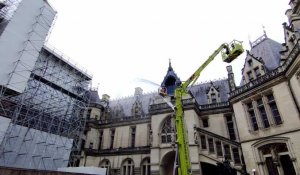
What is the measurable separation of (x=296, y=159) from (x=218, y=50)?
33.3ft

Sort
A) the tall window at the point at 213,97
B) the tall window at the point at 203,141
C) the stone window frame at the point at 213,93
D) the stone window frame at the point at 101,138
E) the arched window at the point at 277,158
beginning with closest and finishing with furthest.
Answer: the arched window at the point at 277,158, the tall window at the point at 203,141, the stone window frame at the point at 213,93, the tall window at the point at 213,97, the stone window frame at the point at 101,138

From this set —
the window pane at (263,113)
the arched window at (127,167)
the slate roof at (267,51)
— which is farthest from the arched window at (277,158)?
the arched window at (127,167)

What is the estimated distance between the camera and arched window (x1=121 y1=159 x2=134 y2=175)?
26822 mm

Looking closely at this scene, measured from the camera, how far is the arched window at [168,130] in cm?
2381

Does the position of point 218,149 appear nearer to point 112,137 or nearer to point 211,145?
point 211,145

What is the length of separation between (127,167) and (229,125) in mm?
14004

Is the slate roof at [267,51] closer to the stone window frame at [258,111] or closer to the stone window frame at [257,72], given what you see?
the stone window frame at [257,72]

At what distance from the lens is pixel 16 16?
21375 mm

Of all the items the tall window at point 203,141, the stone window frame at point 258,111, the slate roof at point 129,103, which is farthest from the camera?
the slate roof at point 129,103

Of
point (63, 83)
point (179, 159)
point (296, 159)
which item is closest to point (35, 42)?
point (63, 83)

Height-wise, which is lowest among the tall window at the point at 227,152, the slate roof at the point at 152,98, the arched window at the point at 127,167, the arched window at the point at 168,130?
the arched window at the point at 127,167

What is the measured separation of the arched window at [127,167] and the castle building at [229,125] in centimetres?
7

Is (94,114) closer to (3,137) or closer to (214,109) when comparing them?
(3,137)

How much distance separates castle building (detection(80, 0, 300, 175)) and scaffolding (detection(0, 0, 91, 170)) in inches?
200
